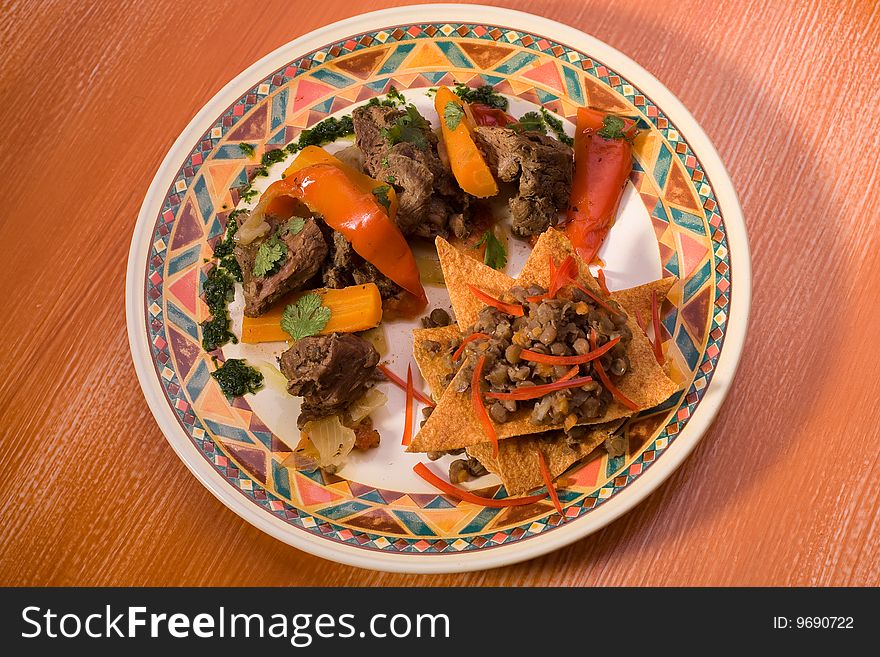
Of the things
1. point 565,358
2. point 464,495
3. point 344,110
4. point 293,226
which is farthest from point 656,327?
point 344,110

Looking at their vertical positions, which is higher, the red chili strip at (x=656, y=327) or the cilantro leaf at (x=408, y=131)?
the cilantro leaf at (x=408, y=131)

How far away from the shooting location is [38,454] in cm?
428

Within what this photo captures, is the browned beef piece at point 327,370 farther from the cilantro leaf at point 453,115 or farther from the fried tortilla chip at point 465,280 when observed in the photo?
the cilantro leaf at point 453,115

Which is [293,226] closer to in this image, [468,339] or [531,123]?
[468,339]

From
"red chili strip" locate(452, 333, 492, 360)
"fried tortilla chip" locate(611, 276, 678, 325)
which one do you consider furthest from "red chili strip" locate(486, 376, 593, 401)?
"fried tortilla chip" locate(611, 276, 678, 325)

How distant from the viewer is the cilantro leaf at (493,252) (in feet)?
13.9

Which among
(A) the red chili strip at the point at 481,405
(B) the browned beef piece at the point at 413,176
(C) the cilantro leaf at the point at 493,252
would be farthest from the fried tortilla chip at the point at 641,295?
(B) the browned beef piece at the point at 413,176

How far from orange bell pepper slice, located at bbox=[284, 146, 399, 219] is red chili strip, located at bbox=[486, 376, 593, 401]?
118 centimetres

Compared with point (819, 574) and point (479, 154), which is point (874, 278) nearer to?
Result: point (819, 574)

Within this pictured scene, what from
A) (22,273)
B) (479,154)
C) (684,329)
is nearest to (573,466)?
(684,329)

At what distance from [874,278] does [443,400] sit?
2.47 m

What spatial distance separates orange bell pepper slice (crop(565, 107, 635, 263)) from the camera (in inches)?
166

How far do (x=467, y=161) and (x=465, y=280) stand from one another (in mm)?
683

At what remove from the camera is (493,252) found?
425 cm
